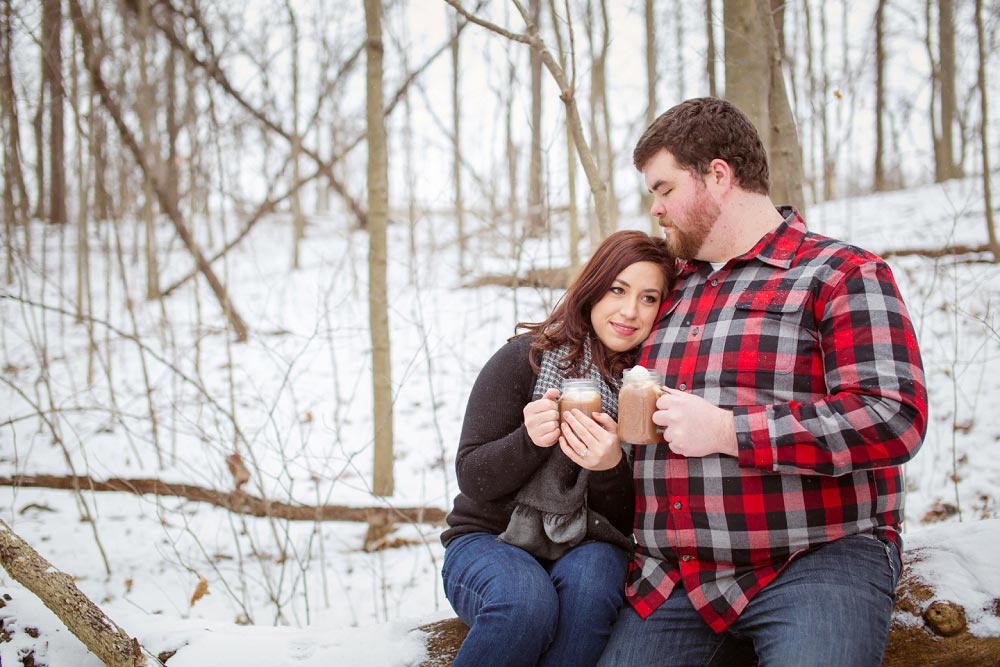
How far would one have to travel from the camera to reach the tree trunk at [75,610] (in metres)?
1.80

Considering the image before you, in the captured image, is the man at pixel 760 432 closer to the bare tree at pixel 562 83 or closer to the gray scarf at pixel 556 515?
the gray scarf at pixel 556 515

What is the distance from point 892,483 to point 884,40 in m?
15.3

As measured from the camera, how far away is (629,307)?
2.02m

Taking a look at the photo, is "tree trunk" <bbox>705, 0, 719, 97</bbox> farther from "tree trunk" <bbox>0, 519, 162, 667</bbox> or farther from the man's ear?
"tree trunk" <bbox>0, 519, 162, 667</bbox>

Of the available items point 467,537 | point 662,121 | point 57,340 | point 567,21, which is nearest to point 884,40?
point 567,21

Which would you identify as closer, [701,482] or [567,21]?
[701,482]

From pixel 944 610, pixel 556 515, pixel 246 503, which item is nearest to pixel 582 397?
pixel 556 515

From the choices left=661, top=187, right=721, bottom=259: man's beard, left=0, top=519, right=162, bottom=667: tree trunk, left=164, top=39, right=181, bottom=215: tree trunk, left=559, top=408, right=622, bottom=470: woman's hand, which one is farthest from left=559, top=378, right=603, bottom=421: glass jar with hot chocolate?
left=164, top=39, right=181, bottom=215: tree trunk

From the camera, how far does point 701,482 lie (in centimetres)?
174

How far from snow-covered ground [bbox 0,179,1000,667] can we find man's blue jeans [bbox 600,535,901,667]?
0.57 m

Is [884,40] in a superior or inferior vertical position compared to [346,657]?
superior

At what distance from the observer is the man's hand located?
5.24 ft

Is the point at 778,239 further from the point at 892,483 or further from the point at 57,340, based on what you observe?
the point at 57,340

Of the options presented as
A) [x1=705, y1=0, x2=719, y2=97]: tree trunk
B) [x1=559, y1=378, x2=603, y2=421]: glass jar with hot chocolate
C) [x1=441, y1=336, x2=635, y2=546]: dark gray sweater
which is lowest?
[x1=441, y1=336, x2=635, y2=546]: dark gray sweater
